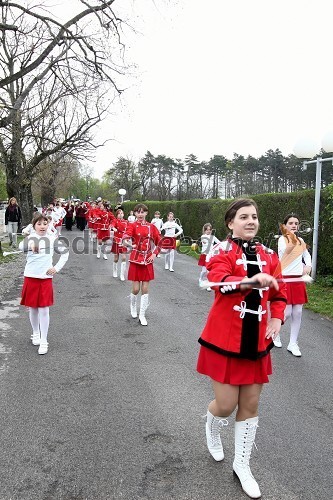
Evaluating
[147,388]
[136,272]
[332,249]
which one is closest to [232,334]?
[147,388]

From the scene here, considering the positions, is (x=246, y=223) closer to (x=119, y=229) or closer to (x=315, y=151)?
(x=315, y=151)

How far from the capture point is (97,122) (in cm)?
2936

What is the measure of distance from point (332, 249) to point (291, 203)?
8.03 ft

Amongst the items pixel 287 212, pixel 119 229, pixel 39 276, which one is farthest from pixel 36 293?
pixel 287 212

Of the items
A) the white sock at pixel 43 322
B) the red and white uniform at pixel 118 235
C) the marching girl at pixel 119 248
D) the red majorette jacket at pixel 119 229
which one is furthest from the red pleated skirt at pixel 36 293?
the red majorette jacket at pixel 119 229

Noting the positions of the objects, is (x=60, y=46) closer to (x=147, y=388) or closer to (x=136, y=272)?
(x=136, y=272)

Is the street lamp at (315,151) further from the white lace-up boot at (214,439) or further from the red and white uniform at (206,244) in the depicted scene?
the white lace-up boot at (214,439)

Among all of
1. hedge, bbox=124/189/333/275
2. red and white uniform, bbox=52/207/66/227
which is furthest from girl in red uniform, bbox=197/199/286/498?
red and white uniform, bbox=52/207/66/227

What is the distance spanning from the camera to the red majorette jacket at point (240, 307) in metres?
2.87

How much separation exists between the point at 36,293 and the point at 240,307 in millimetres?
3524

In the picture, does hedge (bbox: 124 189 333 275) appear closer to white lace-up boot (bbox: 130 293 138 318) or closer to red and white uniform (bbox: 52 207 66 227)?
white lace-up boot (bbox: 130 293 138 318)

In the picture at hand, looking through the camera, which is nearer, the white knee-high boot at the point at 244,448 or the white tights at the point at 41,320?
the white knee-high boot at the point at 244,448

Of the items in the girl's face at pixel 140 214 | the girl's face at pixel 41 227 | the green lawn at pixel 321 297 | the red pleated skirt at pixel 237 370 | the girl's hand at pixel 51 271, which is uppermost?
the girl's face at pixel 140 214

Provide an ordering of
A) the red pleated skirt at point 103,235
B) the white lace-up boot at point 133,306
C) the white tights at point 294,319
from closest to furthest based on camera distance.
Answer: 1. the white tights at point 294,319
2. the white lace-up boot at point 133,306
3. the red pleated skirt at point 103,235
